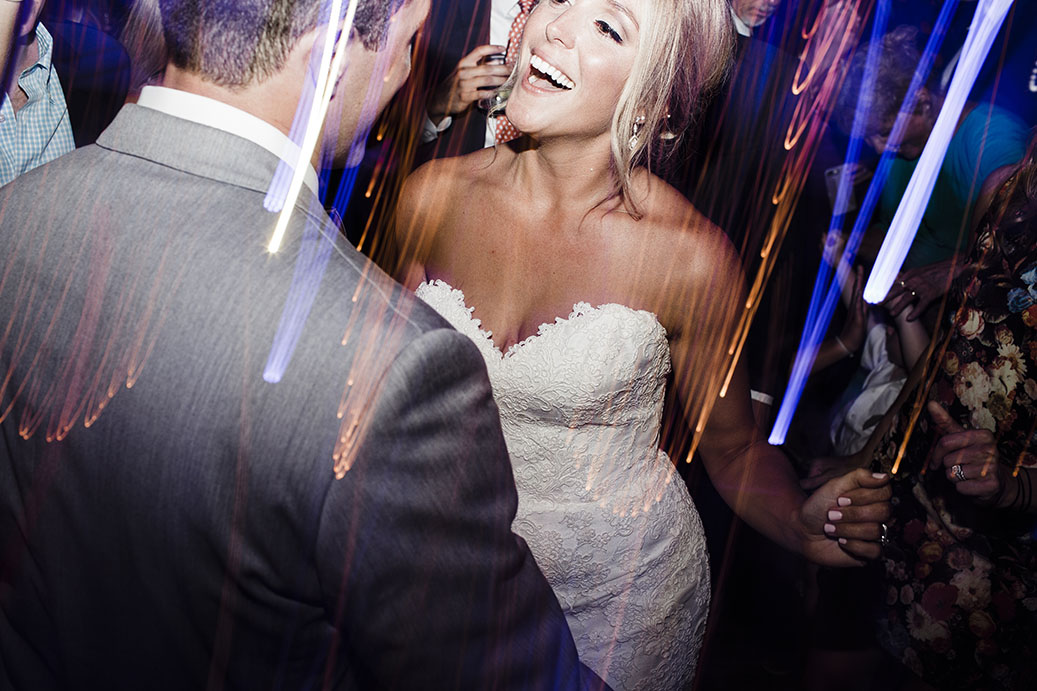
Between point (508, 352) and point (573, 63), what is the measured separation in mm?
771

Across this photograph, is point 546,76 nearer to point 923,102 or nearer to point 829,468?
point 829,468

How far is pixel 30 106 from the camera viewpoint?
1.91m

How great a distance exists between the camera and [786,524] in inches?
73.6

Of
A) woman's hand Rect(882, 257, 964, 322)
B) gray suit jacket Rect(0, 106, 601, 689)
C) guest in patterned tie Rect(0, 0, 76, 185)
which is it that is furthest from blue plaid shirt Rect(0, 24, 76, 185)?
woman's hand Rect(882, 257, 964, 322)

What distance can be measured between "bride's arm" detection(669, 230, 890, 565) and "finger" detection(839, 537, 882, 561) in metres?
0.20

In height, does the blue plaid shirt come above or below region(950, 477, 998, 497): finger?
above

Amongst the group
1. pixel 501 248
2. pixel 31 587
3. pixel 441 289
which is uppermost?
pixel 501 248

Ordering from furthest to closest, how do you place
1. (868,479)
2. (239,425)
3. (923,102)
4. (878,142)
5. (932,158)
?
(878,142) → (923,102) → (932,158) → (868,479) → (239,425)

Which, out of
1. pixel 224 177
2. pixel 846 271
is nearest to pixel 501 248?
pixel 224 177

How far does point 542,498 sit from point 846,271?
7.42 ft

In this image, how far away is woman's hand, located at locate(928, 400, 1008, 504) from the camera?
6.00ft

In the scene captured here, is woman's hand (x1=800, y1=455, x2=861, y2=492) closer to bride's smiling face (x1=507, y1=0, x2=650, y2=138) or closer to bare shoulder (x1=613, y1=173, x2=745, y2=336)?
bare shoulder (x1=613, y1=173, x2=745, y2=336)

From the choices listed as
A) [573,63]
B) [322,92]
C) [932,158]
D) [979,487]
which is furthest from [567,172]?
[932,158]

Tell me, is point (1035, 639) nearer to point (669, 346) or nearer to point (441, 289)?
point (669, 346)
